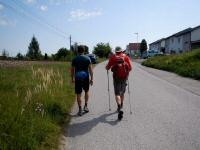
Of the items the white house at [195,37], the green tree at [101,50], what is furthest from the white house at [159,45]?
the white house at [195,37]

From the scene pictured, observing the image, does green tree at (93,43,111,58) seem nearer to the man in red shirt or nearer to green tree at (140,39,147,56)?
green tree at (140,39,147,56)

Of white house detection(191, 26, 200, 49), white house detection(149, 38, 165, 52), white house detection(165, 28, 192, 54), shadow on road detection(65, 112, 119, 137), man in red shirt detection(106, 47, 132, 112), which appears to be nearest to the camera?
shadow on road detection(65, 112, 119, 137)

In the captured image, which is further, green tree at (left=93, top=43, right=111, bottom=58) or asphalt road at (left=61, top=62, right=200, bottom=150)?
green tree at (left=93, top=43, right=111, bottom=58)

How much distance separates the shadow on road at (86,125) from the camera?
734 cm

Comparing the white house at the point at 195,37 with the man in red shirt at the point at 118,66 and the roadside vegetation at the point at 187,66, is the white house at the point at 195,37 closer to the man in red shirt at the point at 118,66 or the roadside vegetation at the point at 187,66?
the roadside vegetation at the point at 187,66

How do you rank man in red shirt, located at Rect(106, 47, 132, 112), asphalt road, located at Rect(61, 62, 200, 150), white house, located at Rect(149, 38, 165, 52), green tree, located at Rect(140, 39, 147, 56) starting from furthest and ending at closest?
green tree, located at Rect(140, 39, 147, 56) → white house, located at Rect(149, 38, 165, 52) → man in red shirt, located at Rect(106, 47, 132, 112) → asphalt road, located at Rect(61, 62, 200, 150)

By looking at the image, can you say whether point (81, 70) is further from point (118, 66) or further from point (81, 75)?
point (118, 66)

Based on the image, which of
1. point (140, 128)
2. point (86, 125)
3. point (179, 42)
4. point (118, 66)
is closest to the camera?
point (140, 128)

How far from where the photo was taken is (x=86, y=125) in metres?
8.07

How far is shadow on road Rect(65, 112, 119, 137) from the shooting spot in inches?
289

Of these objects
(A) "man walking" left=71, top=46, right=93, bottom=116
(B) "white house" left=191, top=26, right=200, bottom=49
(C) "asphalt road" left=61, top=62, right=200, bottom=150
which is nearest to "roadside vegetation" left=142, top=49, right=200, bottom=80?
(C) "asphalt road" left=61, top=62, right=200, bottom=150

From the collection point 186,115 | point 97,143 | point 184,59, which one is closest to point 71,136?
point 97,143

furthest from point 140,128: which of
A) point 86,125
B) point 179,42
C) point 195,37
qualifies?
point 179,42

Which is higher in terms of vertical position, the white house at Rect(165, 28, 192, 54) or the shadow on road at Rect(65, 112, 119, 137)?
the white house at Rect(165, 28, 192, 54)
